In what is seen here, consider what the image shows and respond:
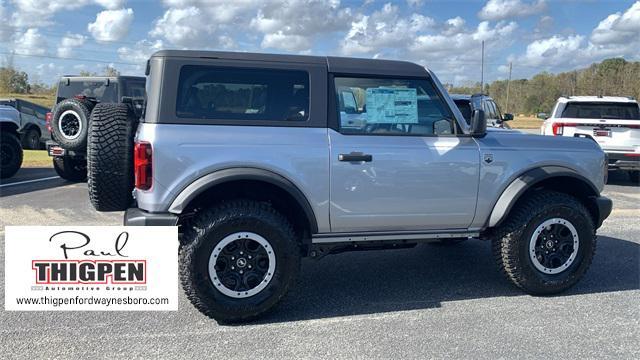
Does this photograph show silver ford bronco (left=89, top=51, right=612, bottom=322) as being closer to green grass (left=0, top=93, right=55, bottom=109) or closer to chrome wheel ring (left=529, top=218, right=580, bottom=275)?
chrome wheel ring (left=529, top=218, right=580, bottom=275)

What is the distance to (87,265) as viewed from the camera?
3854 mm

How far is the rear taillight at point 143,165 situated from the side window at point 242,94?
332 mm

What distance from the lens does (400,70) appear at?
4.23 m

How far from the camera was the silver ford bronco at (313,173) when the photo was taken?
3.70 meters

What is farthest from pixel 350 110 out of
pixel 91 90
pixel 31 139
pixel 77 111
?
pixel 31 139

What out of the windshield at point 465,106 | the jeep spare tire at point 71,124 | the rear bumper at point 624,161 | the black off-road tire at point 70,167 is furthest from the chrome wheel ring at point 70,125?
the rear bumper at point 624,161

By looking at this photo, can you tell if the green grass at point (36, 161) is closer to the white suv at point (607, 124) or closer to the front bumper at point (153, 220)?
the front bumper at point (153, 220)

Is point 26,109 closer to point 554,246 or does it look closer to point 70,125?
point 70,125

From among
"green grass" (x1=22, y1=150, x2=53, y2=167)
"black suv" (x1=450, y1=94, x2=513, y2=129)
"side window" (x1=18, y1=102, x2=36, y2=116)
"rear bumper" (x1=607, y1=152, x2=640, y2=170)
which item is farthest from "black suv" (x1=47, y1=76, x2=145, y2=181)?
"rear bumper" (x1=607, y1=152, x2=640, y2=170)

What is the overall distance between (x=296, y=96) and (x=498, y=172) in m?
1.77

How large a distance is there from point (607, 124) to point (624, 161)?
2.63 feet

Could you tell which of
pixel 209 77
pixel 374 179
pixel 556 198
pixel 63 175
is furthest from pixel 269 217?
pixel 63 175

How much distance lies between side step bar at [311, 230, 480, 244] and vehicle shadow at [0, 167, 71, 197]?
6.83 meters

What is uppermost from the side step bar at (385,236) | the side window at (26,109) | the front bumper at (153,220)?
the side window at (26,109)
